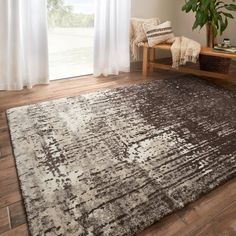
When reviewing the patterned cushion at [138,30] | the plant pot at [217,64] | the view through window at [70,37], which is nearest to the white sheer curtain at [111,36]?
the patterned cushion at [138,30]

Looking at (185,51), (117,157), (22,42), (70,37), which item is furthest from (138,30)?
(117,157)

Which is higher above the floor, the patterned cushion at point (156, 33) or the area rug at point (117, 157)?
the patterned cushion at point (156, 33)

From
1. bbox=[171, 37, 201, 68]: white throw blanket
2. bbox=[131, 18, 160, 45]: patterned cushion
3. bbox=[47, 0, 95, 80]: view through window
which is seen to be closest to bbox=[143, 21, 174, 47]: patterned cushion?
bbox=[131, 18, 160, 45]: patterned cushion

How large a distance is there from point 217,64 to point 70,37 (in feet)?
5.86

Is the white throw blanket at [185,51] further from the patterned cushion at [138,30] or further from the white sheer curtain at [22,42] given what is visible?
the white sheer curtain at [22,42]

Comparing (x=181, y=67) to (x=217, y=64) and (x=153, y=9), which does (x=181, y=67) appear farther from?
(x=153, y=9)

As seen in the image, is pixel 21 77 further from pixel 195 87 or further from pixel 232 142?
pixel 232 142

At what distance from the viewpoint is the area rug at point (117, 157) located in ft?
4.08

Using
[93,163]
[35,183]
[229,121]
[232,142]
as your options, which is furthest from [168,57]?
[35,183]

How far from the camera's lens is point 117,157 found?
5.42ft

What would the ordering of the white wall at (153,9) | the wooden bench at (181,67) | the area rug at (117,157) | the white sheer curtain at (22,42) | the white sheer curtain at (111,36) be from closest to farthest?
1. the area rug at (117,157)
2. the white sheer curtain at (22,42)
3. the wooden bench at (181,67)
4. the white sheer curtain at (111,36)
5. the white wall at (153,9)

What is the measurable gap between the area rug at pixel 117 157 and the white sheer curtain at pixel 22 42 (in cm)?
51

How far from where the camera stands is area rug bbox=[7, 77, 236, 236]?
4.08ft

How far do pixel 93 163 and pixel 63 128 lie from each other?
51cm
